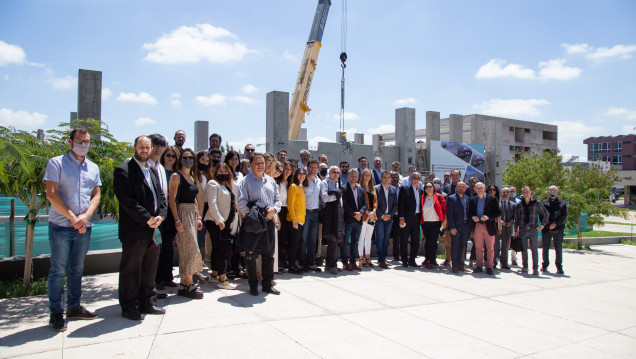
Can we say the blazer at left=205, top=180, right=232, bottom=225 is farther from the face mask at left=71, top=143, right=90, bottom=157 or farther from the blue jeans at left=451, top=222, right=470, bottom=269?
the blue jeans at left=451, top=222, right=470, bottom=269

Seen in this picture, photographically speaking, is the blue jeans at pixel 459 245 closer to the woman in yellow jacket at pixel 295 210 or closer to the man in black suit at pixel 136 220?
the woman in yellow jacket at pixel 295 210

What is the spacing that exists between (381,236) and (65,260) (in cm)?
561

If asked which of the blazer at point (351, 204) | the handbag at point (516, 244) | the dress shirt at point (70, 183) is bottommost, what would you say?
the handbag at point (516, 244)

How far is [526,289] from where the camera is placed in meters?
7.03

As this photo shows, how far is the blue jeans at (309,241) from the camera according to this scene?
24.0 feet

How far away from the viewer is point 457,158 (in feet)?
90.6

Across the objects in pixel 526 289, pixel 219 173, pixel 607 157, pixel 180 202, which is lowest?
pixel 526 289

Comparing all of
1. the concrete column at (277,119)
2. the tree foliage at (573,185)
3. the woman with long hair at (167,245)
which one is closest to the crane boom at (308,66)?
the concrete column at (277,119)

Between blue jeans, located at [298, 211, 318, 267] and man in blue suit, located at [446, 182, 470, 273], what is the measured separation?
2834mm

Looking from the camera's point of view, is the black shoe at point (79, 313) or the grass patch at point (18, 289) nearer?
the black shoe at point (79, 313)

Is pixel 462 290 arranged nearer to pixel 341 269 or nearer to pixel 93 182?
pixel 341 269

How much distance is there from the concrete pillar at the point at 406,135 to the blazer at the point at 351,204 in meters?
16.6

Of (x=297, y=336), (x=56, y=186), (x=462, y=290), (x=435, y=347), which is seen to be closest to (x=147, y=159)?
(x=56, y=186)

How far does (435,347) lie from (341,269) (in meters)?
3.87
